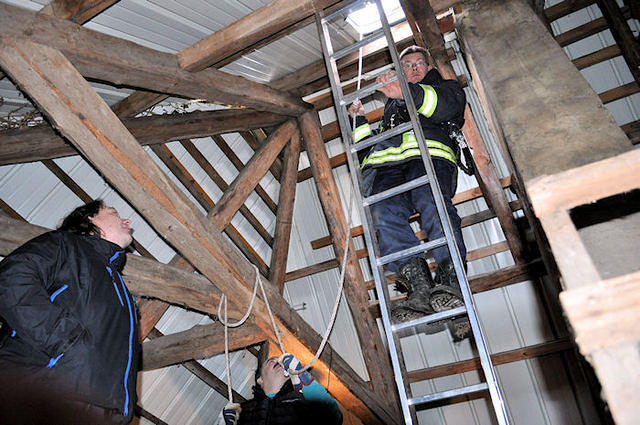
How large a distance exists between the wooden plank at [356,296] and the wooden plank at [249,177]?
37 cm

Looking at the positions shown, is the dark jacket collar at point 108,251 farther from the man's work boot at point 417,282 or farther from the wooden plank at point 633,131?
the wooden plank at point 633,131

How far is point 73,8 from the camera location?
2.44 m

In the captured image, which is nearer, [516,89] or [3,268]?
[516,89]

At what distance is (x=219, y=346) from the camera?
3.46 meters

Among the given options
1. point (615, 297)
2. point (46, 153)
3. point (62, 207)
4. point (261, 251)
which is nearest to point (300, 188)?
point (261, 251)

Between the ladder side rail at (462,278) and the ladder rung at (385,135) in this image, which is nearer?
the ladder side rail at (462,278)

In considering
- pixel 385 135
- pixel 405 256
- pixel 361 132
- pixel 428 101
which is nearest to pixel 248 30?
pixel 361 132

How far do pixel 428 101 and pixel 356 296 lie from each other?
187 centimetres

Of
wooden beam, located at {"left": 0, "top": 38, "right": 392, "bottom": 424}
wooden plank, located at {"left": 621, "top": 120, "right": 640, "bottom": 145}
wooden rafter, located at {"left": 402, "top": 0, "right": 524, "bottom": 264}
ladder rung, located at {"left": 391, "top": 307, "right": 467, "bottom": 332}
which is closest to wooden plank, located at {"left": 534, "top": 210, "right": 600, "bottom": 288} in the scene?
ladder rung, located at {"left": 391, "top": 307, "right": 467, "bottom": 332}

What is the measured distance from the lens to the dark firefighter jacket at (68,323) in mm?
1891

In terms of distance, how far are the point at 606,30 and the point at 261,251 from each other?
4078 mm

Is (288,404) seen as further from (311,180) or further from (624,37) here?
(624,37)

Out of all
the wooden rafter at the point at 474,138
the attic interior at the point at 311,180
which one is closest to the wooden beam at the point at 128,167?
the attic interior at the point at 311,180

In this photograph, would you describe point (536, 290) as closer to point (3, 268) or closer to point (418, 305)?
point (418, 305)
